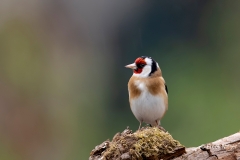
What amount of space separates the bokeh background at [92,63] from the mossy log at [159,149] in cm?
225

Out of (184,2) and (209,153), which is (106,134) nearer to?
(184,2)

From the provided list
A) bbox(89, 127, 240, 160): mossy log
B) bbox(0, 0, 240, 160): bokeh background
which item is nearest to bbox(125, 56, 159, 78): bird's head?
bbox(89, 127, 240, 160): mossy log

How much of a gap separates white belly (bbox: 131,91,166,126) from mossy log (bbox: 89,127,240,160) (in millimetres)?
488

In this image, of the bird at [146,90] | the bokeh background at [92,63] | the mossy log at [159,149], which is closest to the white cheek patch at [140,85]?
the bird at [146,90]

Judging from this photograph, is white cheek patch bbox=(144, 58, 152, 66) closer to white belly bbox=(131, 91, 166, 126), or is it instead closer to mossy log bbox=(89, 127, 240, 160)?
white belly bbox=(131, 91, 166, 126)

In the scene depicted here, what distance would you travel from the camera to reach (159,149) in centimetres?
171

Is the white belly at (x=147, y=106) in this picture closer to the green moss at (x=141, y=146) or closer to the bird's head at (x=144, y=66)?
the bird's head at (x=144, y=66)

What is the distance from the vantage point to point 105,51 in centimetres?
457

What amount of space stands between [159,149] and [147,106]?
551 mm

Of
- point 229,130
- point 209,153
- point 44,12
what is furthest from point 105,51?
point 209,153

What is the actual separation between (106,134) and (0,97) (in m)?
1.00

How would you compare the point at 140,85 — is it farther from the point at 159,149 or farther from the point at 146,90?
the point at 159,149

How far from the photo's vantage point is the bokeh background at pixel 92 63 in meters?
4.18

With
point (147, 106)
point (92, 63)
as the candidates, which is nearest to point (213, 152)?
point (147, 106)
